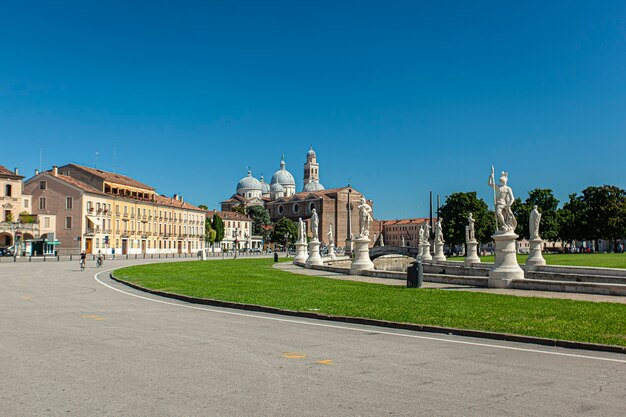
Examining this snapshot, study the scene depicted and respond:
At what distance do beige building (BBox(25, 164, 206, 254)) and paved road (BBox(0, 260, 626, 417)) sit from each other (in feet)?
231

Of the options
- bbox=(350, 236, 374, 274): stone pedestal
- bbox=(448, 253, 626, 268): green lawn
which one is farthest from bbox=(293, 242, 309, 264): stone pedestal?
bbox=(448, 253, 626, 268): green lawn

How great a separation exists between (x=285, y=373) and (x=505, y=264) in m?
15.8

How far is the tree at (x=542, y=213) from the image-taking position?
297 feet

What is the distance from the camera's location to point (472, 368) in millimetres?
8422

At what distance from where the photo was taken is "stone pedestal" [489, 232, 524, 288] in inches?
848

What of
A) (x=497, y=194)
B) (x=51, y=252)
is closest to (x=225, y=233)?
(x=51, y=252)

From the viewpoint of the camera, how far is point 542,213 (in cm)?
8931

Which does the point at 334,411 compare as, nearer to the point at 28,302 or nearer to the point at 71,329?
the point at 71,329

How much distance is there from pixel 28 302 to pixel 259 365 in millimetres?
12334

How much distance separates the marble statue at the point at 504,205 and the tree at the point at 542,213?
68.1m

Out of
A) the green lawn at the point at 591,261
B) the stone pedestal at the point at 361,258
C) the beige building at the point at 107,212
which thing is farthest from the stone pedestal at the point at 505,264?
the beige building at the point at 107,212

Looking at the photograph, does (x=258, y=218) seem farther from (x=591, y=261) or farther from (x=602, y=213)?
(x=591, y=261)

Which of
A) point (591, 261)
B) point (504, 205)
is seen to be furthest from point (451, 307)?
point (591, 261)

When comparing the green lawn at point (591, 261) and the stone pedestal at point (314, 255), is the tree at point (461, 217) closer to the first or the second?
the green lawn at point (591, 261)
